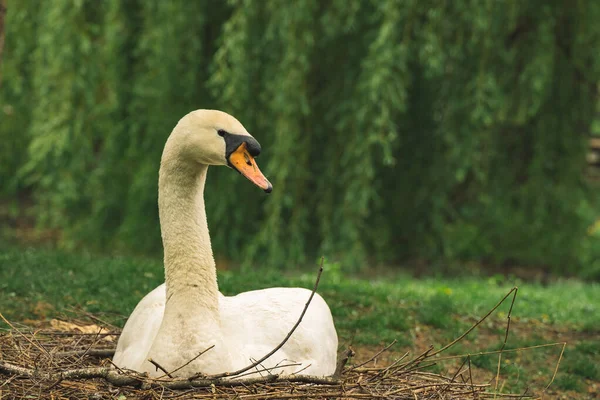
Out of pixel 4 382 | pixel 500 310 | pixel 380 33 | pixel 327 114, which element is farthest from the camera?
pixel 327 114

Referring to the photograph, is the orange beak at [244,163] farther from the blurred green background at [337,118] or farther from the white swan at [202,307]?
the blurred green background at [337,118]

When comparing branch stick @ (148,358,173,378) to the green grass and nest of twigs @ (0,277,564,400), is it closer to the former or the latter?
nest of twigs @ (0,277,564,400)

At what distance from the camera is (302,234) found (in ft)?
35.8

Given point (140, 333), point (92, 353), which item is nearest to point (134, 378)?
point (140, 333)

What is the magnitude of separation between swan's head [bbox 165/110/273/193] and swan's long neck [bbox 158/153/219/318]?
0.38ft

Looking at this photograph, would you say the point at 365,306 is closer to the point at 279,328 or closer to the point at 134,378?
the point at 279,328

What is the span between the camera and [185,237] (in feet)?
14.9

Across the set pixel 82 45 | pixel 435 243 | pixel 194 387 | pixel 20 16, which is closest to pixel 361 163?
pixel 435 243

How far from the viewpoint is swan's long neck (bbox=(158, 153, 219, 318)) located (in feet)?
14.6

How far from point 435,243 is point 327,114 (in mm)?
2459

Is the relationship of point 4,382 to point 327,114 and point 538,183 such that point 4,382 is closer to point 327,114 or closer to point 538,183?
point 327,114

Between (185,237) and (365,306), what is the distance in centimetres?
307

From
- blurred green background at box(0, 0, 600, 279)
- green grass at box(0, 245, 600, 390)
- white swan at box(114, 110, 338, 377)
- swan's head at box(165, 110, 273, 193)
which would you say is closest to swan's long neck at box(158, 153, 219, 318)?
white swan at box(114, 110, 338, 377)

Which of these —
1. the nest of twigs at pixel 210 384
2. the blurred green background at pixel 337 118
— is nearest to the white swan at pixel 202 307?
the nest of twigs at pixel 210 384
